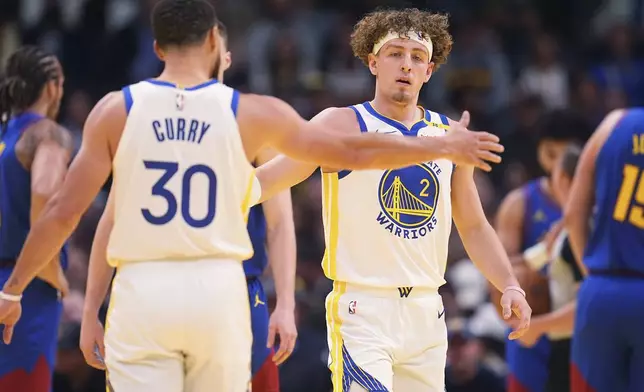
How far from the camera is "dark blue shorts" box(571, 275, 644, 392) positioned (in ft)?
24.2

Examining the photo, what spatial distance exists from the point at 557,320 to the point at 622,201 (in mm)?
1189

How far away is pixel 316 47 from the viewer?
51.7ft

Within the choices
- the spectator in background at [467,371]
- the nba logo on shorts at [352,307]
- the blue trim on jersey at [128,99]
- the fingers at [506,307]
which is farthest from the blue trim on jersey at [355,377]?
the spectator in background at [467,371]

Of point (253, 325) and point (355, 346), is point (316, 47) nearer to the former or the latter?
point (253, 325)

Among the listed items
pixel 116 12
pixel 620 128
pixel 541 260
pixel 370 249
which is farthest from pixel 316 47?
pixel 370 249

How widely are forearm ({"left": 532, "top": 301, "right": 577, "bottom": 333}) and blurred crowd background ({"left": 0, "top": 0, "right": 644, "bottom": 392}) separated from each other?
13.8ft

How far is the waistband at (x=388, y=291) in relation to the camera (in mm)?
6039

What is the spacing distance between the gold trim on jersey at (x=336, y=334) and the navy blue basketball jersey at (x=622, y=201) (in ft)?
7.03

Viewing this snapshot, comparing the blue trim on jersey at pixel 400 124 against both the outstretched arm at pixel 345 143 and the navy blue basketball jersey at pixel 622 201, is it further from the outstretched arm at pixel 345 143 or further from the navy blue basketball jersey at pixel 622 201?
the navy blue basketball jersey at pixel 622 201

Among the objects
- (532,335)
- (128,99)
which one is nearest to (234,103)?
(128,99)

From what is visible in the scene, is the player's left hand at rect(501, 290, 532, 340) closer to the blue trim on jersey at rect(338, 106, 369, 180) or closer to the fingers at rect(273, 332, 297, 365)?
the blue trim on jersey at rect(338, 106, 369, 180)

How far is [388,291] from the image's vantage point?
6043mm

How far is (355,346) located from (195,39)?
173cm

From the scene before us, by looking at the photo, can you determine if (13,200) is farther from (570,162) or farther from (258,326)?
(570,162)
